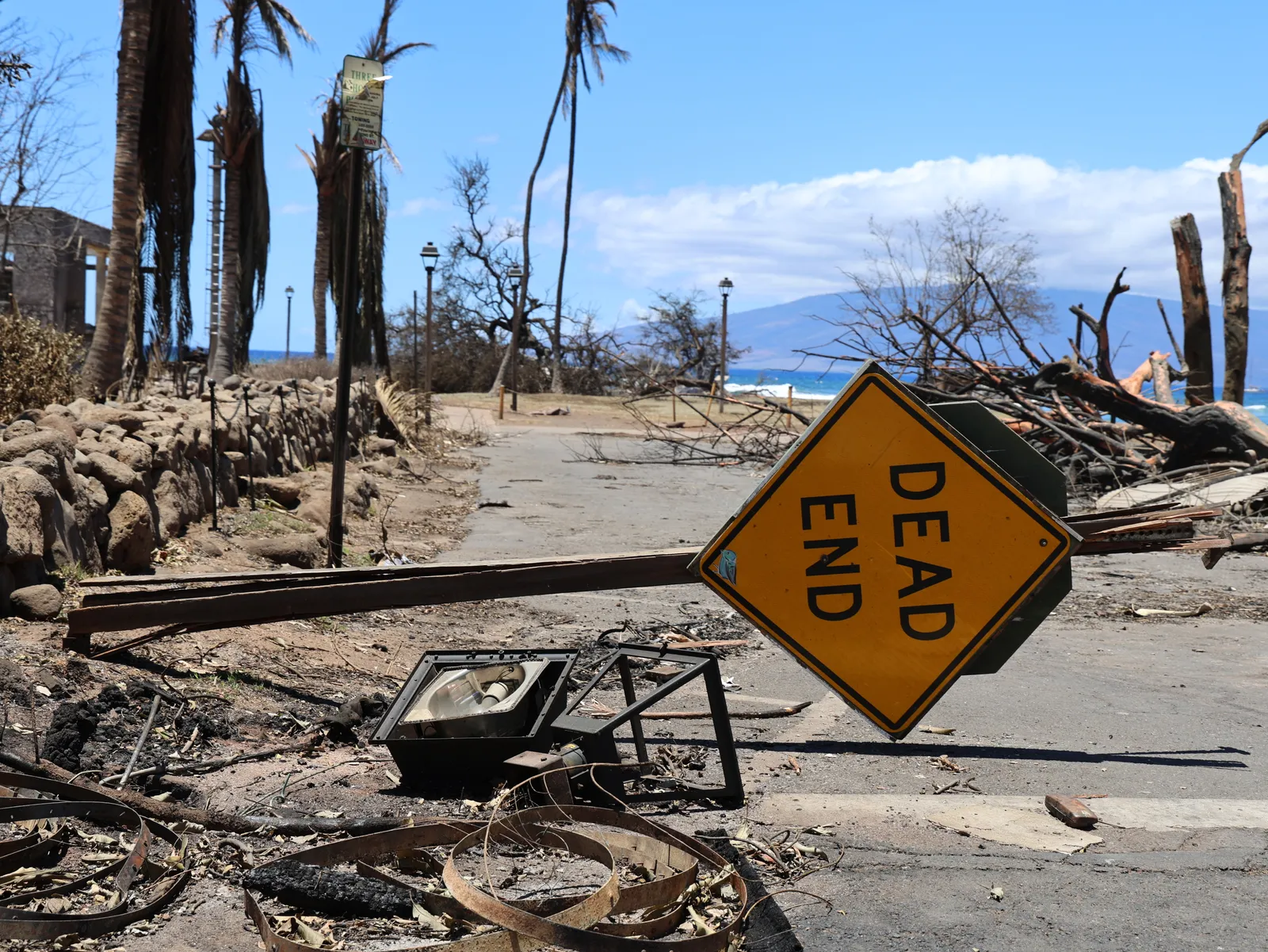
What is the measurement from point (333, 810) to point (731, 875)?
1482 millimetres

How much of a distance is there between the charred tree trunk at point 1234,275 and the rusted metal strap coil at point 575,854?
15.2m

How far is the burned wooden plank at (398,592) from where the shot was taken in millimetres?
5180

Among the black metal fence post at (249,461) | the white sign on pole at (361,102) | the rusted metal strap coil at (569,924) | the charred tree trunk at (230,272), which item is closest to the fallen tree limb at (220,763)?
the rusted metal strap coil at (569,924)

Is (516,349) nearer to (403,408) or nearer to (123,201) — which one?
(403,408)

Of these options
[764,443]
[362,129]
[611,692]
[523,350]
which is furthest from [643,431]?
[611,692]

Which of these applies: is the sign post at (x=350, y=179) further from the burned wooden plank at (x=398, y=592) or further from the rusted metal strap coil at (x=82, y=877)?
the rusted metal strap coil at (x=82, y=877)

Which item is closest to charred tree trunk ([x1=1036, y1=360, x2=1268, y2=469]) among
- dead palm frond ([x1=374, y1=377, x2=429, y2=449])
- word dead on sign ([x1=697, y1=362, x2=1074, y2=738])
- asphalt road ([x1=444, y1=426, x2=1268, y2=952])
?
asphalt road ([x1=444, y1=426, x2=1268, y2=952])

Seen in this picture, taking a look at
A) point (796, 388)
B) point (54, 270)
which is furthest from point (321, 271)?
point (796, 388)

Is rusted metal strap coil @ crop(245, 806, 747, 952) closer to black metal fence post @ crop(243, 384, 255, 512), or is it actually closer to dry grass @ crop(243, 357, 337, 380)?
black metal fence post @ crop(243, 384, 255, 512)

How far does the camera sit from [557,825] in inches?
152

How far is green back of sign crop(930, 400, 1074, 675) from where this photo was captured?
4035 mm

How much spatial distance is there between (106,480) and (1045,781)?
5.86 m

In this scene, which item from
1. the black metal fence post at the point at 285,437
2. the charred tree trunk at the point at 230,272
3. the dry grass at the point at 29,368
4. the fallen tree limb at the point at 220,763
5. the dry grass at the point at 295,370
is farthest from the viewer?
the dry grass at the point at 295,370

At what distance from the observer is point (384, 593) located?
523 cm
